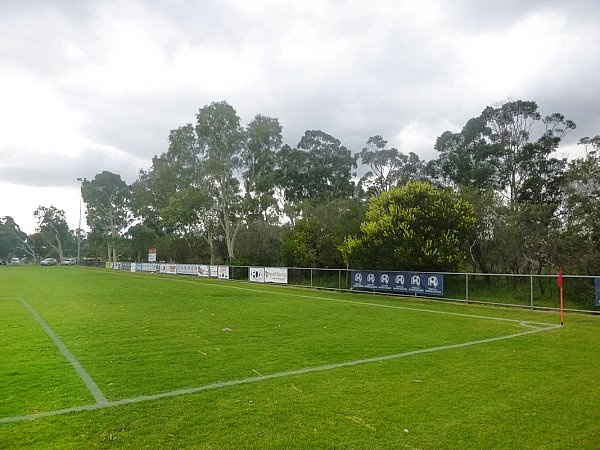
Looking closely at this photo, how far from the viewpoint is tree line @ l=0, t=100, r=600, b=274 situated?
79.1 ft

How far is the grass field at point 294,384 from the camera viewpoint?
15.2 feet

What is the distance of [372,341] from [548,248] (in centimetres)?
1818

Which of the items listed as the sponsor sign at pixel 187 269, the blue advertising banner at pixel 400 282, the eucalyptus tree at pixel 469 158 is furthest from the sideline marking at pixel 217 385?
the sponsor sign at pixel 187 269

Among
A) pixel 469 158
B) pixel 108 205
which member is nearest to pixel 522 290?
pixel 469 158

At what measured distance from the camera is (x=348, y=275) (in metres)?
26.5

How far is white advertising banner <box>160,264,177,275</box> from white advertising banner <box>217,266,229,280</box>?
9783mm

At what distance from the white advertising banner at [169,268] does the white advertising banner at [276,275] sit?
18.3m

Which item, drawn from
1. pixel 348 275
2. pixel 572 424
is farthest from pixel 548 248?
pixel 572 424

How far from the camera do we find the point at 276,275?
32406 millimetres

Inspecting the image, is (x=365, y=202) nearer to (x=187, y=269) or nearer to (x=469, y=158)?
(x=469, y=158)

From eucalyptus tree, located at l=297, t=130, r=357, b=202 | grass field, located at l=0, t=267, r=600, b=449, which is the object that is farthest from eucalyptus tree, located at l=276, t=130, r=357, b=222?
grass field, located at l=0, t=267, r=600, b=449

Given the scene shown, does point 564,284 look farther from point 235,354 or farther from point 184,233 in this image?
point 184,233

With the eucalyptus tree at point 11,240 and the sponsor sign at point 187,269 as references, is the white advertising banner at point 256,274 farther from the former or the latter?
the eucalyptus tree at point 11,240

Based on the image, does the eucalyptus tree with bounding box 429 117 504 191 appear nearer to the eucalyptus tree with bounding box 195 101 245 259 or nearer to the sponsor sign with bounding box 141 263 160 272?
the eucalyptus tree with bounding box 195 101 245 259
